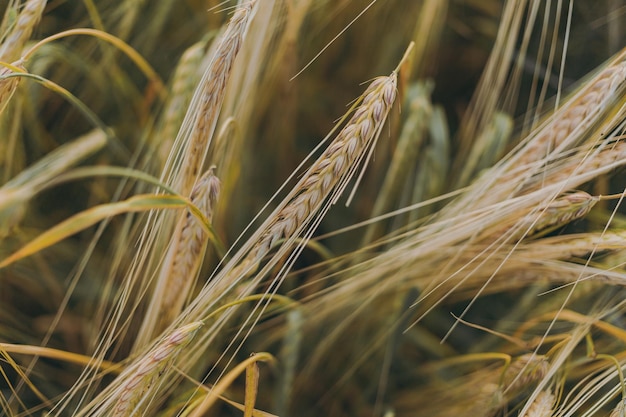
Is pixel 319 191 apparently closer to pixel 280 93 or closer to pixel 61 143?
pixel 280 93

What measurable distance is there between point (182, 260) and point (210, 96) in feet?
0.46

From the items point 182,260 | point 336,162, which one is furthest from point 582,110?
point 182,260

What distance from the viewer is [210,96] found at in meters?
0.48

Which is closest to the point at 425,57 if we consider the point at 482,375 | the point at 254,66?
the point at 254,66

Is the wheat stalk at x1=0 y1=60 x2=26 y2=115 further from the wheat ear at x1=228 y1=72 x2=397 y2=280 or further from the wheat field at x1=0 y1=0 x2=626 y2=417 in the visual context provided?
the wheat ear at x1=228 y1=72 x2=397 y2=280

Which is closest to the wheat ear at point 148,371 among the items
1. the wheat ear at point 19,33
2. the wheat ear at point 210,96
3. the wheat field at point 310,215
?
the wheat field at point 310,215

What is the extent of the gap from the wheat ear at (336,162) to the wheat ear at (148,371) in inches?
2.5

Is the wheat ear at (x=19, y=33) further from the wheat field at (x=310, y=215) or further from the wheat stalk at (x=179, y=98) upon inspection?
the wheat stalk at (x=179, y=98)

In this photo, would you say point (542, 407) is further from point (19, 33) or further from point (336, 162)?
point (19, 33)

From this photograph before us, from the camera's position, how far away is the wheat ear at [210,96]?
1.51 ft

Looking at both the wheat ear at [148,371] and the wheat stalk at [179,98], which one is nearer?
the wheat ear at [148,371]

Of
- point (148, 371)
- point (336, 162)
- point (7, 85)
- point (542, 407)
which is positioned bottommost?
point (542, 407)

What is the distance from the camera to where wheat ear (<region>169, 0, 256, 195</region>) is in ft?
1.51

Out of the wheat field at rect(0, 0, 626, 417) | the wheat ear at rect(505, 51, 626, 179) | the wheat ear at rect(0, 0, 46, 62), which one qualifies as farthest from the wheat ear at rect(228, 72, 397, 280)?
the wheat ear at rect(0, 0, 46, 62)
